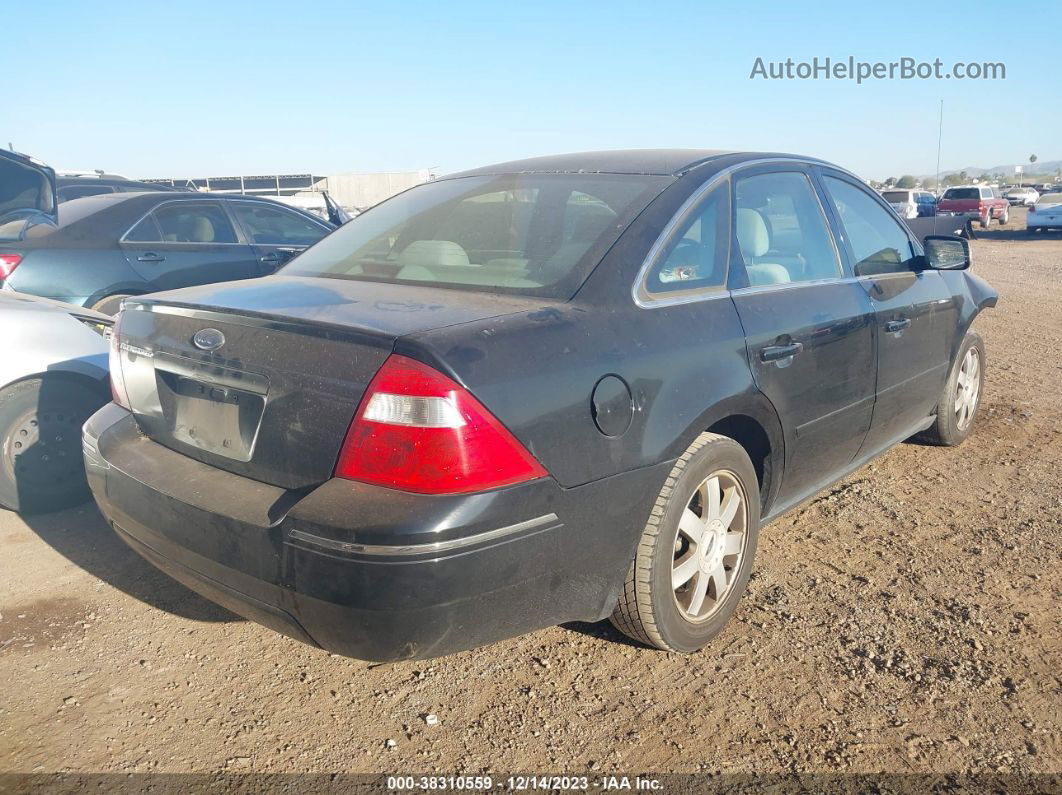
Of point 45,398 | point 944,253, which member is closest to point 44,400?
point 45,398

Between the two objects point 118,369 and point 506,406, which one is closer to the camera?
point 506,406

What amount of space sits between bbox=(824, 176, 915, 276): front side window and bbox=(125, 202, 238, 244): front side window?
5.05m

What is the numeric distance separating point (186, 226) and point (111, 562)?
410 cm

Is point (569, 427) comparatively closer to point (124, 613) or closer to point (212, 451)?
point (212, 451)

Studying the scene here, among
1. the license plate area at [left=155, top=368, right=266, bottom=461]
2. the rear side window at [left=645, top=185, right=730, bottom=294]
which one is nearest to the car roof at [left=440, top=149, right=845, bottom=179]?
the rear side window at [left=645, top=185, right=730, bottom=294]

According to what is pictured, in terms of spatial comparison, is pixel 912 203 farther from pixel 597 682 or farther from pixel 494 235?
pixel 597 682

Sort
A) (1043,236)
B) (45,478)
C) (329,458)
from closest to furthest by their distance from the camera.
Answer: (329,458)
(45,478)
(1043,236)

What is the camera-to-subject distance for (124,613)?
3.13 meters

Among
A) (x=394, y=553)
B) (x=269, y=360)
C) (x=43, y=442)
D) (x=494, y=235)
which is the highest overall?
(x=494, y=235)

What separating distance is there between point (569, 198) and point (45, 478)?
282 cm

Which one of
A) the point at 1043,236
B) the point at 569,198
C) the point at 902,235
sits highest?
the point at 569,198

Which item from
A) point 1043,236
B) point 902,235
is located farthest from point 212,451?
point 1043,236

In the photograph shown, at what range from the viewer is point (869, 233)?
4.01 meters

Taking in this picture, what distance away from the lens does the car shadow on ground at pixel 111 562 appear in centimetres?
318
